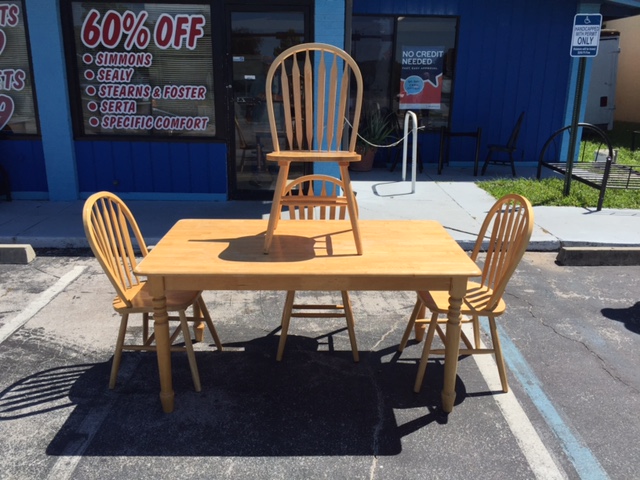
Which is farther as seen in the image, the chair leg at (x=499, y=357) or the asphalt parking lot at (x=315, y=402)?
the chair leg at (x=499, y=357)

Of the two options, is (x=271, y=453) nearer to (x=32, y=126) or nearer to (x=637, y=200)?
(x=32, y=126)

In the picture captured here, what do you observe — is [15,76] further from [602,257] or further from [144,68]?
[602,257]

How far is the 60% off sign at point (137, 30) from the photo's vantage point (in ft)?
21.1

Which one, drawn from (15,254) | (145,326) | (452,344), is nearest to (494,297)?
(452,344)

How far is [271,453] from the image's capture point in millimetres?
2637

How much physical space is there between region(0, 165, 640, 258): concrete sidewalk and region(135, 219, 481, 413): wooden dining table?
8.57ft

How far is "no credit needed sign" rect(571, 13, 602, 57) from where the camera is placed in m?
6.57

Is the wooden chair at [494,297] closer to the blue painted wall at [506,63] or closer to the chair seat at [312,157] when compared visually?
the chair seat at [312,157]

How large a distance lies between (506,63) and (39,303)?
26.7 ft

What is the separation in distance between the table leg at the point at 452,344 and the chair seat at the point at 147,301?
145 cm

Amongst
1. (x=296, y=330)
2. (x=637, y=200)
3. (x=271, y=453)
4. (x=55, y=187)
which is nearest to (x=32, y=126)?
(x=55, y=187)

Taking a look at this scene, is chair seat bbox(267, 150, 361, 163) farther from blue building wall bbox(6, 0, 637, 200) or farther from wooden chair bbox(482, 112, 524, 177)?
wooden chair bbox(482, 112, 524, 177)

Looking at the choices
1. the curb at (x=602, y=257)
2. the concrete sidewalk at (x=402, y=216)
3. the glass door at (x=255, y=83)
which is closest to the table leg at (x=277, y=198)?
the concrete sidewalk at (x=402, y=216)

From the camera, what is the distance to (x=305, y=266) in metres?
2.75
